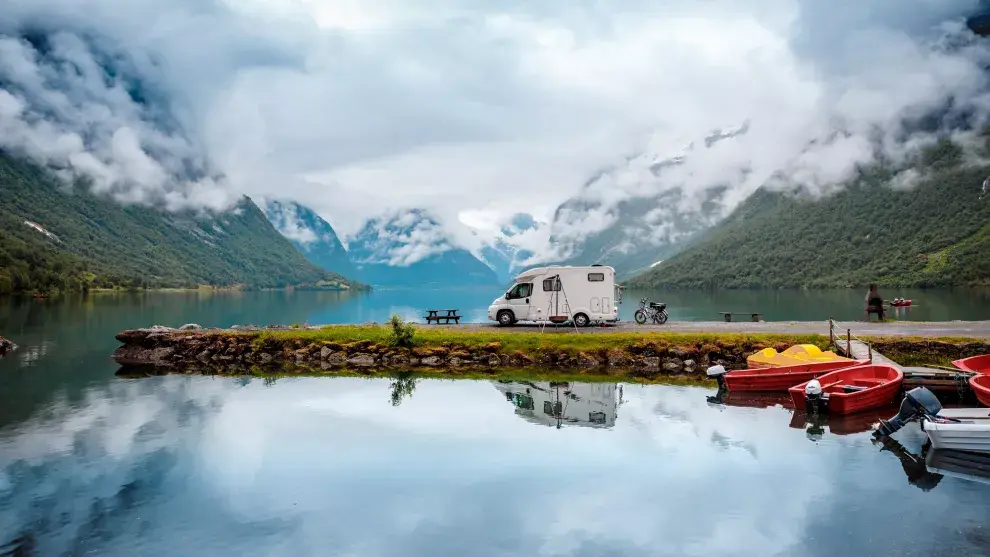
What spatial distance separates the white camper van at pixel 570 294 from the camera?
126ft

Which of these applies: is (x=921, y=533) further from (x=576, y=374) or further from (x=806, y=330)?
(x=806, y=330)

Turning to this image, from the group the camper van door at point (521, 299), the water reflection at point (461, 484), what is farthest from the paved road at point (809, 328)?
the water reflection at point (461, 484)

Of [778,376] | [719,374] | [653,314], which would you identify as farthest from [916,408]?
[653,314]

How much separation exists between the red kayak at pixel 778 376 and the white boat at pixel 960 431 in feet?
24.3

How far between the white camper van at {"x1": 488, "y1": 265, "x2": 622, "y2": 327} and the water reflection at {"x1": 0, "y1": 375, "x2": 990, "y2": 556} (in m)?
13.9

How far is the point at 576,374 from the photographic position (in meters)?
31.1

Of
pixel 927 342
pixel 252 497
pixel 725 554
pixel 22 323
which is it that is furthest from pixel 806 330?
pixel 22 323

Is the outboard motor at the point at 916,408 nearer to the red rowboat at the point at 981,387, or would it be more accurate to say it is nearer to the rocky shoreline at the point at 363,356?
the red rowboat at the point at 981,387

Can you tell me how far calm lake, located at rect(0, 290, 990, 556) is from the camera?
41.2 ft

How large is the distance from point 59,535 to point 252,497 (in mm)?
3689

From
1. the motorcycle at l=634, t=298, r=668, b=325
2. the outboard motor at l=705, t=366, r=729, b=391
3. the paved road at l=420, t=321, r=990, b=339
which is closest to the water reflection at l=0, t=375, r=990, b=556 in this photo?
the outboard motor at l=705, t=366, r=729, b=391

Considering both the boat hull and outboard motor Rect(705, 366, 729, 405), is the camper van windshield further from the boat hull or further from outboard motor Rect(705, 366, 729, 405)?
the boat hull

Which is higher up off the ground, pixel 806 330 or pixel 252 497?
pixel 806 330

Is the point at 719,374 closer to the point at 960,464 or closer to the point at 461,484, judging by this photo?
the point at 960,464
